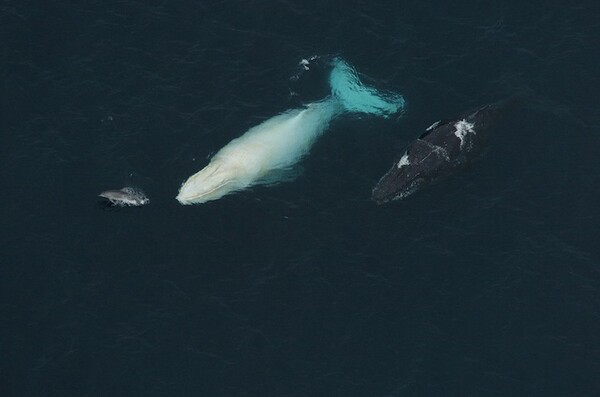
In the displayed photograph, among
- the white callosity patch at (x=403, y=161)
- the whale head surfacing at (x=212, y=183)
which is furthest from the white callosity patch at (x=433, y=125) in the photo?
the whale head surfacing at (x=212, y=183)

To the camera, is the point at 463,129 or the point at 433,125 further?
the point at 433,125

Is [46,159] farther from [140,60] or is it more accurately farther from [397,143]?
[397,143]

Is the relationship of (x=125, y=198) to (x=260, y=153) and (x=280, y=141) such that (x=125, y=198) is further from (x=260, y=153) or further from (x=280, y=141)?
(x=280, y=141)

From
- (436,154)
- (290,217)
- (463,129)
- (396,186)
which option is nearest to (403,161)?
(396,186)

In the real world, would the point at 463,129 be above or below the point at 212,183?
above

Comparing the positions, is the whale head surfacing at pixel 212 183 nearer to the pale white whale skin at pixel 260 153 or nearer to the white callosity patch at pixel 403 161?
the pale white whale skin at pixel 260 153

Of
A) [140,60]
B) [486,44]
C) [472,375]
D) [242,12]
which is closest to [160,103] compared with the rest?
[140,60]
